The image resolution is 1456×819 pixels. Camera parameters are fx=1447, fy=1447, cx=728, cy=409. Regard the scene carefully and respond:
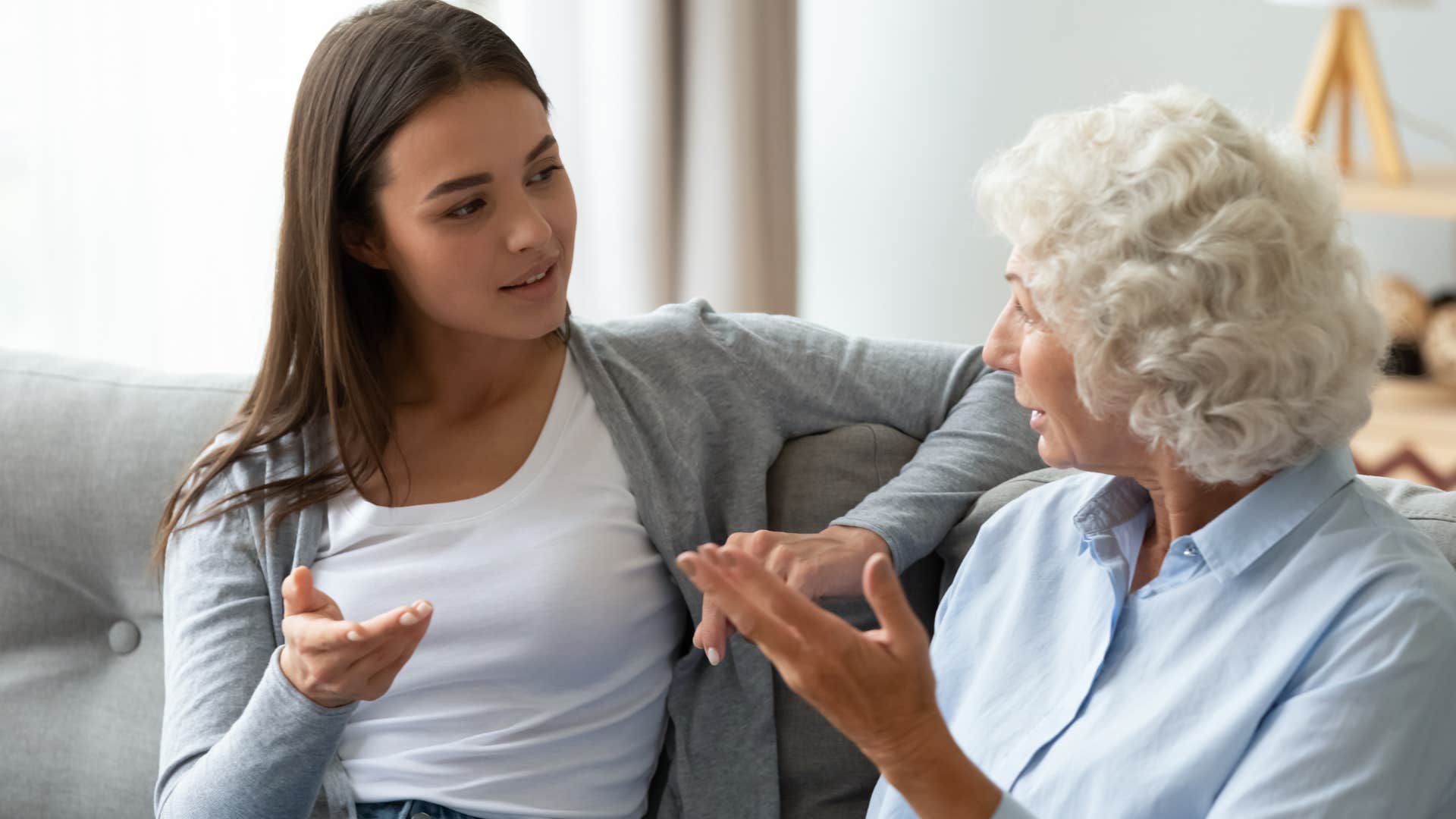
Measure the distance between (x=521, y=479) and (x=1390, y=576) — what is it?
0.84 meters

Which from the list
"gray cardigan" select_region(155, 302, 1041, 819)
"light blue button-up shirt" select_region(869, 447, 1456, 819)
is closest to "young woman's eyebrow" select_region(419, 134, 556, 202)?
"gray cardigan" select_region(155, 302, 1041, 819)

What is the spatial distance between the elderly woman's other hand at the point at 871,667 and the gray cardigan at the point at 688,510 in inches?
19.3

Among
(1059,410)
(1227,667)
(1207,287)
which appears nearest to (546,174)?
(1059,410)

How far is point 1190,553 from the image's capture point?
3.78 feet

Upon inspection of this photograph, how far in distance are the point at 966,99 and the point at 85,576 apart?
2.58m

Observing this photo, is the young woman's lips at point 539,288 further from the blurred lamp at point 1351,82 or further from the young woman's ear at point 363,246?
the blurred lamp at point 1351,82

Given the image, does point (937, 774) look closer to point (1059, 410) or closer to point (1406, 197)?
point (1059, 410)

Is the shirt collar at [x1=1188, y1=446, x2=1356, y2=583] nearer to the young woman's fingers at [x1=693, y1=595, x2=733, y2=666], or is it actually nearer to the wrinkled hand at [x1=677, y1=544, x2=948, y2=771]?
the wrinkled hand at [x1=677, y1=544, x2=948, y2=771]

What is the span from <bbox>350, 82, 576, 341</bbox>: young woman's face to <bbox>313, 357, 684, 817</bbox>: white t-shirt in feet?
0.57

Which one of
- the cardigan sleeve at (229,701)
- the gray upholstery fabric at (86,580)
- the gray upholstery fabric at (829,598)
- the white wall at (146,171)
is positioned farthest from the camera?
the white wall at (146,171)

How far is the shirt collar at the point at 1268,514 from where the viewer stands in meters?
1.10

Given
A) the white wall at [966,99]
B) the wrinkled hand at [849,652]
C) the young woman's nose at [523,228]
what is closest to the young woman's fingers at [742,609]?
the wrinkled hand at [849,652]

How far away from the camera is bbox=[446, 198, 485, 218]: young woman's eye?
4.66ft

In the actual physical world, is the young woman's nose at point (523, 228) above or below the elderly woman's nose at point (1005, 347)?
above
